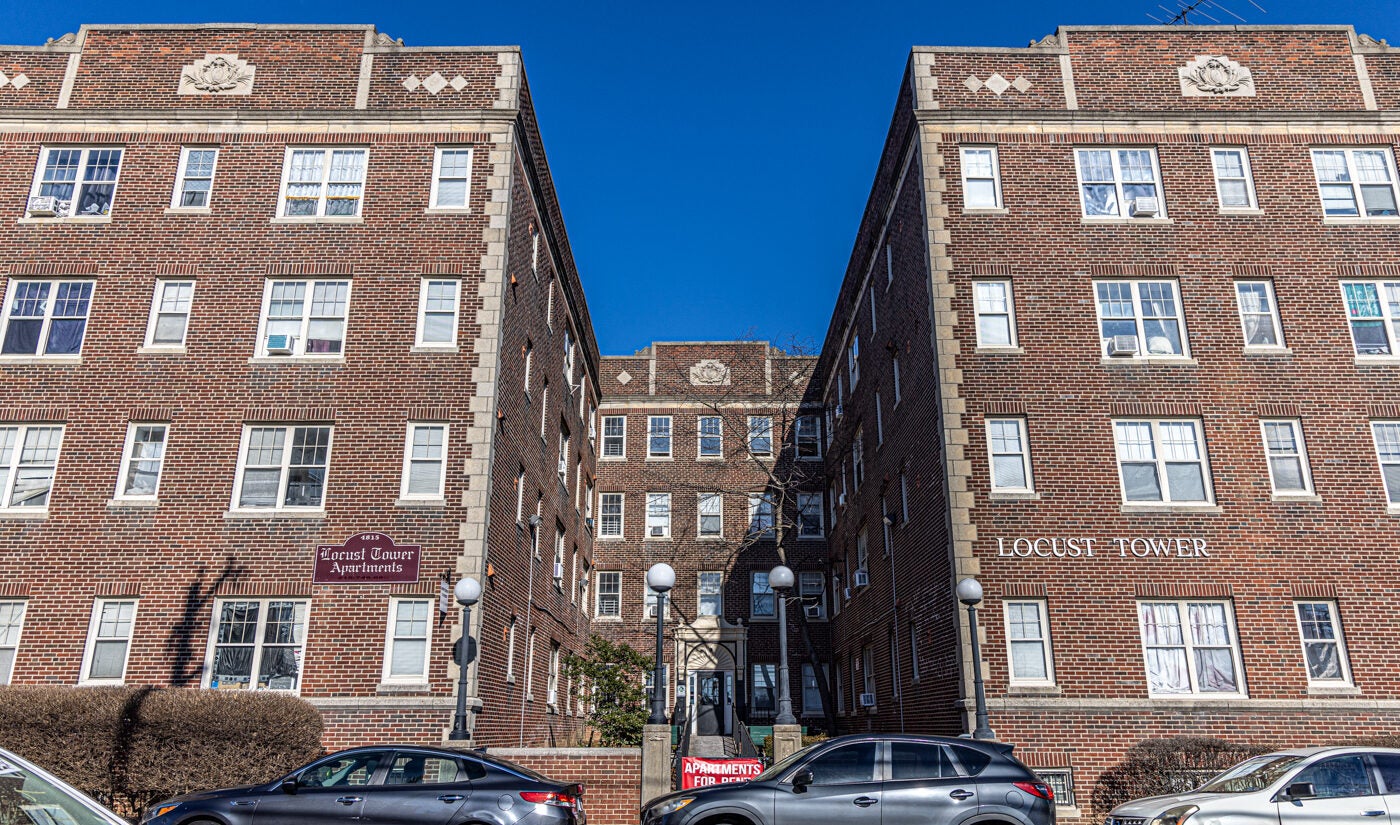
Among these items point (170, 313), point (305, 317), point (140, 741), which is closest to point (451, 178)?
point (305, 317)

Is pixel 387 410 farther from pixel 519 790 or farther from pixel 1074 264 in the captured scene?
pixel 1074 264

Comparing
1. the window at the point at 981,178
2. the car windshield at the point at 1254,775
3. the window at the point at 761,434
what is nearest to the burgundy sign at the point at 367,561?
the car windshield at the point at 1254,775

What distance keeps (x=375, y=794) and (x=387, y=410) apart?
399 inches

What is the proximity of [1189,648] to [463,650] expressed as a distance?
44.9 feet

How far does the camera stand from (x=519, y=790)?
1061 centimetres

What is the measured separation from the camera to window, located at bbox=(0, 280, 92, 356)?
65.4ft

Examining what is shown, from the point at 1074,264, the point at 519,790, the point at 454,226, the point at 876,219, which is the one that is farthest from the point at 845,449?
the point at 519,790

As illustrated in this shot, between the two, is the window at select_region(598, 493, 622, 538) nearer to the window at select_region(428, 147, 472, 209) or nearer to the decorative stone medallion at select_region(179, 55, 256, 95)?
the window at select_region(428, 147, 472, 209)

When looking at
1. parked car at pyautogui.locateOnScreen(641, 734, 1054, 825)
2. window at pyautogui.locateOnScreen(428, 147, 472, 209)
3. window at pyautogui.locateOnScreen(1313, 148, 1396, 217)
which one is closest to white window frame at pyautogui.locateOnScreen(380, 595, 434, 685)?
parked car at pyautogui.locateOnScreen(641, 734, 1054, 825)

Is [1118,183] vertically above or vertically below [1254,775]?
above

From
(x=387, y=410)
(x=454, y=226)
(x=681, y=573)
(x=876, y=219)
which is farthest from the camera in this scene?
(x=681, y=573)

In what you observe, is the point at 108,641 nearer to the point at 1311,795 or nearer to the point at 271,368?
the point at 271,368

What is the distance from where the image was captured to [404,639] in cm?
1777

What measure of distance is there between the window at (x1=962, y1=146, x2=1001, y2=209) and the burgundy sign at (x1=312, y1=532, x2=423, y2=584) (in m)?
14.2
